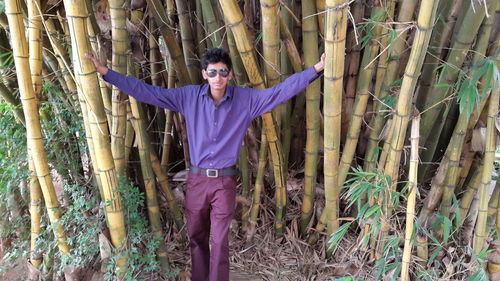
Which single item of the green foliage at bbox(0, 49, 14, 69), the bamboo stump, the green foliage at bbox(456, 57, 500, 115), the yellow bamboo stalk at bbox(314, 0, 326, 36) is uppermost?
the yellow bamboo stalk at bbox(314, 0, 326, 36)

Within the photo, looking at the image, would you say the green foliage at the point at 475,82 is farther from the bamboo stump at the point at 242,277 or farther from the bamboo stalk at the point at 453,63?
the bamboo stump at the point at 242,277

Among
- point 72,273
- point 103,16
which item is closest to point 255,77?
point 103,16

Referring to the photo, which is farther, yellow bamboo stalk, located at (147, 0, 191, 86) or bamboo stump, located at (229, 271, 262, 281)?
bamboo stump, located at (229, 271, 262, 281)

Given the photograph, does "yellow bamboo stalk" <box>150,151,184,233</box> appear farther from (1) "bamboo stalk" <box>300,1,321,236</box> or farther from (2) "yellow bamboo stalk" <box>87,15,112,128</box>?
(1) "bamboo stalk" <box>300,1,321,236</box>

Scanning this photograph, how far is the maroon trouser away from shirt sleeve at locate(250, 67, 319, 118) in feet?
1.09

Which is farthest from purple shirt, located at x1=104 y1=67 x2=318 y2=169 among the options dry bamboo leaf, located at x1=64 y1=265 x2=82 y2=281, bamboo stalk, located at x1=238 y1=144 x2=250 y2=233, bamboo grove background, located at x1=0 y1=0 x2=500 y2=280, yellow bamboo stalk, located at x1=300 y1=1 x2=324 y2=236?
dry bamboo leaf, located at x1=64 y1=265 x2=82 y2=281

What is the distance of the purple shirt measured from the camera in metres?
1.44

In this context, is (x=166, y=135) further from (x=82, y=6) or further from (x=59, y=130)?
(x=82, y=6)

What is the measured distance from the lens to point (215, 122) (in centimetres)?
148

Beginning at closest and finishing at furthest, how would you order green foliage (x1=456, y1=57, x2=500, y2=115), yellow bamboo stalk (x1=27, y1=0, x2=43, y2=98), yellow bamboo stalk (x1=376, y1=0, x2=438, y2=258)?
yellow bamboo stalk (x1=376, y1=0, x2=438, y2=258), green foliage (x1=456, y1=57, x2=500, y2=115), yellow bamboo stalk (x1=27, y1=0, x2=43, y2=98)

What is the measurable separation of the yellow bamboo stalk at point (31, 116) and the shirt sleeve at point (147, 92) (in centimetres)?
38

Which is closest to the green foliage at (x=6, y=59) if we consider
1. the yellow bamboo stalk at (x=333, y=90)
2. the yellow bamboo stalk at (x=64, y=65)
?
the yellow bamboo stalk at (x=64, y=65)

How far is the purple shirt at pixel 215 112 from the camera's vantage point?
1.44 metres

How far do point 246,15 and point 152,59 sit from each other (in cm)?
51
